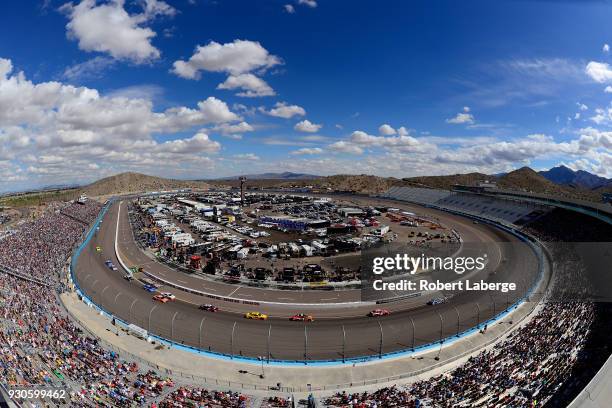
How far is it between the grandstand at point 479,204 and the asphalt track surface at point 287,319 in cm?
3411

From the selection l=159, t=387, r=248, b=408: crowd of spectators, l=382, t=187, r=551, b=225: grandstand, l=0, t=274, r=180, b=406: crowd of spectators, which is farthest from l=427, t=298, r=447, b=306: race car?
l=382, t=187, r=551, b=225: grandstand

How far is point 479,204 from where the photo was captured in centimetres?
9569

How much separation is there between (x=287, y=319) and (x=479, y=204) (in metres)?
82.1

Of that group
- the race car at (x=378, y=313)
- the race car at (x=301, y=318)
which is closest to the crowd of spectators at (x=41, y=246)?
the race car at (x=301, y=318)

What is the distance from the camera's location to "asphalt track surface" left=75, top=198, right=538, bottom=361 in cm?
2703

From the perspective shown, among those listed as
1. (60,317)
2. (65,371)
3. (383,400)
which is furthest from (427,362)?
(60,317)

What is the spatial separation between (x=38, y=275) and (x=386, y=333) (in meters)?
40.9

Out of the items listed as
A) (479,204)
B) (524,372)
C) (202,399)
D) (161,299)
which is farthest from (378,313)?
(479,204)

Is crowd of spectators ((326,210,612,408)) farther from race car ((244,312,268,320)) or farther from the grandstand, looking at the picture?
the grandstand

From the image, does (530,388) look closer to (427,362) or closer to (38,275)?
(427,362)

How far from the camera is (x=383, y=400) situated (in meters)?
19.9

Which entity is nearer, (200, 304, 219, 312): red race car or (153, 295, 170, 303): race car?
(200, 304, 219, 312): red race car

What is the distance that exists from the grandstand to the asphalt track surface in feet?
112

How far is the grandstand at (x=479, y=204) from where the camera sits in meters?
76.2
